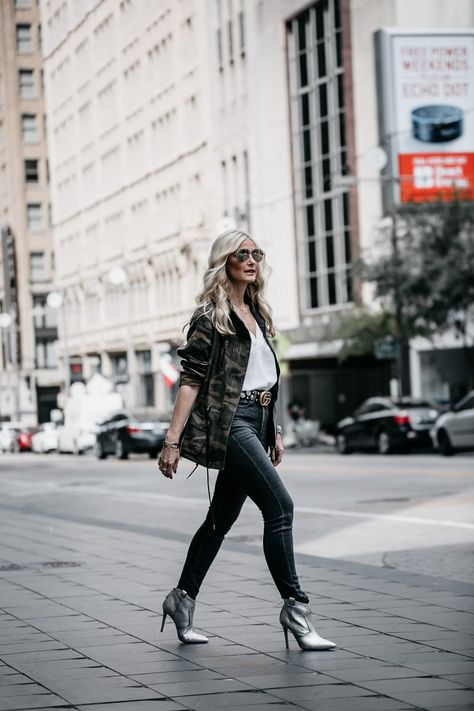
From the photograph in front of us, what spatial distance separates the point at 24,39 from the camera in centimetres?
10900

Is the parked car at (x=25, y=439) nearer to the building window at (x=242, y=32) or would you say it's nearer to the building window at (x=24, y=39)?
the building window at (x=242, y=32)

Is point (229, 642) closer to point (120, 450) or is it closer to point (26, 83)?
point (120, 450)

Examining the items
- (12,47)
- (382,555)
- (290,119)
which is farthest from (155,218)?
(382,555)

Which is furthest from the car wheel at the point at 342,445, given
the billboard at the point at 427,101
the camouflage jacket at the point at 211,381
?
the camouflage jacket at the point at 211,381

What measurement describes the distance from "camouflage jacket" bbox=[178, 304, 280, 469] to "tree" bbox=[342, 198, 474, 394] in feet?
105

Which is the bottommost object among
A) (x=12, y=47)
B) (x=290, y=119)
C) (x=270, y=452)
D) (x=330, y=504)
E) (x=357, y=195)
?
(x=330, y=504)

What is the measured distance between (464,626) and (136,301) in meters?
73.6

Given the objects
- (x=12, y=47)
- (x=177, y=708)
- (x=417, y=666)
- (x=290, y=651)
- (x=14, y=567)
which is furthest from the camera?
(x=12, y=47)

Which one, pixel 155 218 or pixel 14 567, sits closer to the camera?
pixel 14 567

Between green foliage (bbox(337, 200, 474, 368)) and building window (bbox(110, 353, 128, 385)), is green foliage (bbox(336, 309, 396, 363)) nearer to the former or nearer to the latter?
green foliage (bbox(337, 200, 474, 368))

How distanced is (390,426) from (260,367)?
102 feet

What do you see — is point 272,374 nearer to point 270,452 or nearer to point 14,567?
point 270,452

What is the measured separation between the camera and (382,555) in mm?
12195

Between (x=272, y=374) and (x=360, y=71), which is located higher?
(x=360, y=71)
